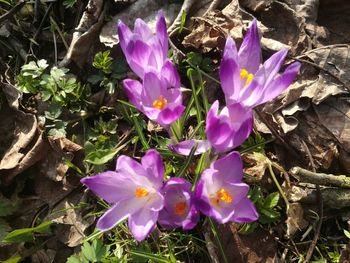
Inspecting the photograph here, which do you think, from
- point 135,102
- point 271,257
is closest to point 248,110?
point 135,102

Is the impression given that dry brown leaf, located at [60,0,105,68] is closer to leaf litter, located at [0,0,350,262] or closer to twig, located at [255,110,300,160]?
leaf litter, located at [0,0,350,262]

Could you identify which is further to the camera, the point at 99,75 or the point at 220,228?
the point at 99,75

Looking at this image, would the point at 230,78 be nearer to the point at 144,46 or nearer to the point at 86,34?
the point at 144,46

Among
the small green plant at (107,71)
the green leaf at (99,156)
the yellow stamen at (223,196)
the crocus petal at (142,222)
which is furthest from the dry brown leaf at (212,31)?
the crocus petal at (142,222)

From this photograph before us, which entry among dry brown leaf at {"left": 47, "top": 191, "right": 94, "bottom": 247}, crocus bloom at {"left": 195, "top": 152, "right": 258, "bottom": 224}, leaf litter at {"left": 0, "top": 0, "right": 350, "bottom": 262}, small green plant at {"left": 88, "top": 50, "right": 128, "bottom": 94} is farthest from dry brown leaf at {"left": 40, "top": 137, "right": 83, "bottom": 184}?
crocus bloom at {"left": 195, "top": 152, "right": 258, "bottom": 224}

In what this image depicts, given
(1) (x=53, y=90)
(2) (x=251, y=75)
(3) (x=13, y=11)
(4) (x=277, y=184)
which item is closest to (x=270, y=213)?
(4) (x=277, y=184)

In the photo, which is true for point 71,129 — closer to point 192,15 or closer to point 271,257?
point 192,15
